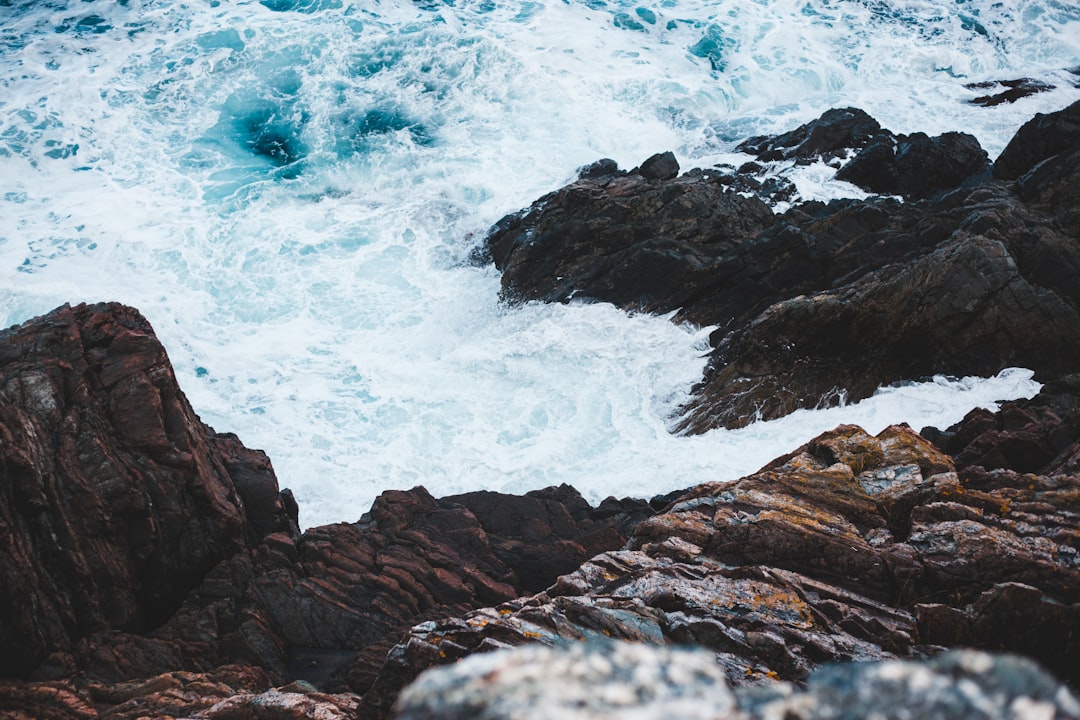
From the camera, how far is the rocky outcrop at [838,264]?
17.5m

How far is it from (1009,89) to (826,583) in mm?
34889

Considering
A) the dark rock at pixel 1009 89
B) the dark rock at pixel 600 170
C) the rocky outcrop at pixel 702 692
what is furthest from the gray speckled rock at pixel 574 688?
the dark rock at pixel 1009 89

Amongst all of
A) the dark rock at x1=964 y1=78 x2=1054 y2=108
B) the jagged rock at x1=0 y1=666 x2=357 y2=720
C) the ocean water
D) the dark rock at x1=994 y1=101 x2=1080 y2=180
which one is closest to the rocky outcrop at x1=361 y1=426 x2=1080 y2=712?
the jagged rock at x1=0 y1=666 x2=357 y2=720

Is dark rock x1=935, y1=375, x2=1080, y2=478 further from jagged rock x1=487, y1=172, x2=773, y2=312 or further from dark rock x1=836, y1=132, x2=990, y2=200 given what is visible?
dark rock x1=836, y1=132, x2=990, y2=200

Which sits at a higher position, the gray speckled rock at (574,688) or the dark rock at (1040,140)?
the gray speckled rock at (574,688)

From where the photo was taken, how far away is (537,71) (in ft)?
118

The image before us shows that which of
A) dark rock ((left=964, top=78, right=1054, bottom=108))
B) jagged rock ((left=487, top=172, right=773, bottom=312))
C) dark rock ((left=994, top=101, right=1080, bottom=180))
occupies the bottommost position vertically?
jagged rock ((left=487, top=172, right=773, bottom=312))

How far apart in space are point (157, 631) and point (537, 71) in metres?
30.6

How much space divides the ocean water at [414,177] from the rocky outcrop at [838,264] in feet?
2.85

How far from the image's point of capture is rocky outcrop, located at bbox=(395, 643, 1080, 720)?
6.29ft

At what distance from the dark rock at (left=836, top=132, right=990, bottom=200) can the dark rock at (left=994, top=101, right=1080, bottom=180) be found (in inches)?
51.7

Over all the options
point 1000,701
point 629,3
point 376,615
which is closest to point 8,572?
point 376,615

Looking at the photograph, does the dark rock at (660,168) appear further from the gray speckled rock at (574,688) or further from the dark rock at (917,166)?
the gray speckled rock at (574,688)

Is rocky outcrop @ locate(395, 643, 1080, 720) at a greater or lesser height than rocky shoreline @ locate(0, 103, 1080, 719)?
→ greater
